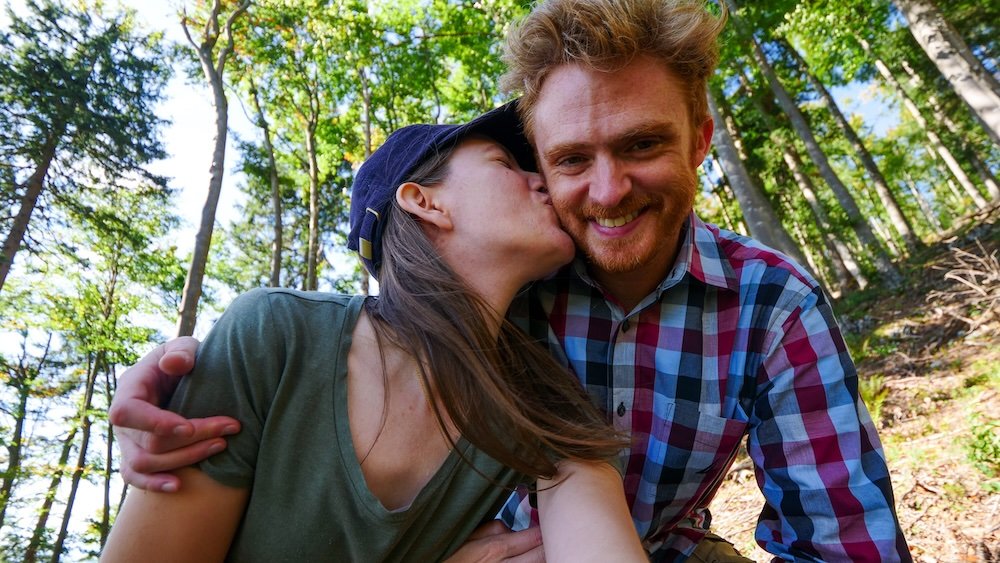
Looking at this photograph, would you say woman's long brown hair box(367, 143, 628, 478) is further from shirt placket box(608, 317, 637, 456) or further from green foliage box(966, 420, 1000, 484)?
green foliage box(966, 420, 1000, 484)

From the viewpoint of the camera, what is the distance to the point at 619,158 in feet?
6.23

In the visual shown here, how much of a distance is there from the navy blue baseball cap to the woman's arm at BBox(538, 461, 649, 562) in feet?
3.78

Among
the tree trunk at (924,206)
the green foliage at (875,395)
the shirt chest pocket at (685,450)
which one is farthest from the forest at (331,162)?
the tree trunk at (924,206)

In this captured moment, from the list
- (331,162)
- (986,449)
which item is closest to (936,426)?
(986,449)

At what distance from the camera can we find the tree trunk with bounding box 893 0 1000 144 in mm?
8125

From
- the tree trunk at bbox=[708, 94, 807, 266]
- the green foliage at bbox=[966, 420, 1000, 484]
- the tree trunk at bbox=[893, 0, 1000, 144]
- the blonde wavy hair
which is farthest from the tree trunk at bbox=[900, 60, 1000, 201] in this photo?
the blonde wavy hair

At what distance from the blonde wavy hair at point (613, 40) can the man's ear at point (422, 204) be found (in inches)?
21.8

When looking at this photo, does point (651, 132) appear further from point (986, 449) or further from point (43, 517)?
point (43, 517)

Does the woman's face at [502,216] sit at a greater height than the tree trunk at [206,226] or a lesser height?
lesser

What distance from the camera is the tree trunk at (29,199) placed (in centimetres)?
1191

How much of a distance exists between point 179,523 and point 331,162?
59.4 ft

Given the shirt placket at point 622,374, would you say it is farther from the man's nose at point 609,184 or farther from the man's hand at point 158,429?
the man's hand at point 158,429

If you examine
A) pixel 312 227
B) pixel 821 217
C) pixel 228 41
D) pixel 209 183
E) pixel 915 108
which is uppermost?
pixel 228 41

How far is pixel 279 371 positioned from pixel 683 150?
1.65 meters
